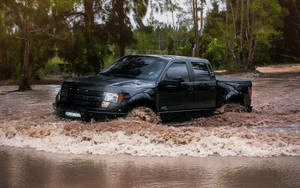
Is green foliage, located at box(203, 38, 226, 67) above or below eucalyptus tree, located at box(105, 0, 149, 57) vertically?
below

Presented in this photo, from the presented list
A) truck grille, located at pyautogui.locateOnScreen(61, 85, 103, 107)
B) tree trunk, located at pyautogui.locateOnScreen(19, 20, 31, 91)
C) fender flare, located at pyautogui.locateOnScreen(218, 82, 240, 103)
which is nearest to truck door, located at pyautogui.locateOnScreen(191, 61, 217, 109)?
fender flare, located at pyautogui.locateOnScreen(218, 82, 240, 103)

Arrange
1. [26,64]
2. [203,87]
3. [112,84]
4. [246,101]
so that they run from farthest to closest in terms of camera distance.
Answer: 1. [26,64]
2. [246,101]
3. [203,87]
4. [112,84]

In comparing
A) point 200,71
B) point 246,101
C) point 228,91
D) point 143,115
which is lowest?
point 246,101

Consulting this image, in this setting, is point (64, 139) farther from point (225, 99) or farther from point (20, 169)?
point (225, 99)

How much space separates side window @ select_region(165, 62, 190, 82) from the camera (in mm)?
11242

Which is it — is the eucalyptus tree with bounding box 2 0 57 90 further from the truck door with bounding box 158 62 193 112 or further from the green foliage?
the green foliage

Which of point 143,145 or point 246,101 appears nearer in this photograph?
point 143,145

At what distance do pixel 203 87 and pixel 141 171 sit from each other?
5.22 m

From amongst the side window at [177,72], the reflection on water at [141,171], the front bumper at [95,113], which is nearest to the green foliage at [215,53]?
the side window at [177,72]

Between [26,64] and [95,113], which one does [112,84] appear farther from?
[26,64]

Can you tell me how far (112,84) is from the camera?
10148 millimetres

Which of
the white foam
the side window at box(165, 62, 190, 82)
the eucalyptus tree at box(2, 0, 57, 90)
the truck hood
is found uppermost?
the eucalyptus tree at box(2, 0, 57, 90)

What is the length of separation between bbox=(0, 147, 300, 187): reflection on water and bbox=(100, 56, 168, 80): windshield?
3.15m

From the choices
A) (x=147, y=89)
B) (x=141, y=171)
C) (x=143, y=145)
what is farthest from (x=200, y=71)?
(x=141, y=171)
